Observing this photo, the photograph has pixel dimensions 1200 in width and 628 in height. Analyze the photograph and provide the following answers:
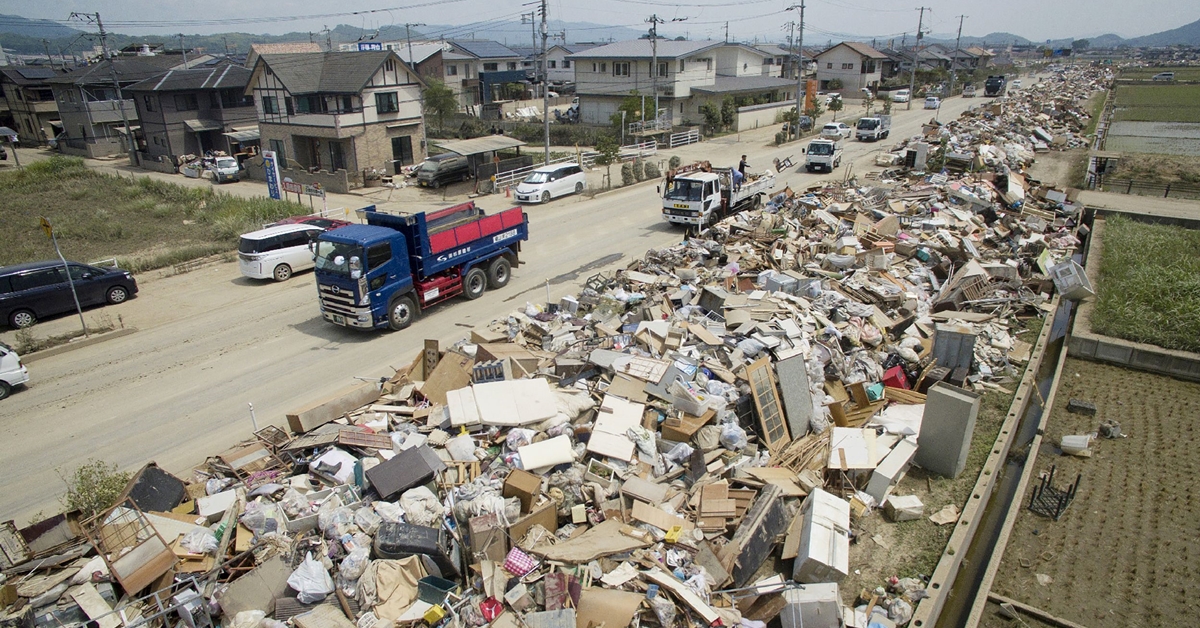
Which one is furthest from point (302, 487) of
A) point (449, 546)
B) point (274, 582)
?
point (449, 546)

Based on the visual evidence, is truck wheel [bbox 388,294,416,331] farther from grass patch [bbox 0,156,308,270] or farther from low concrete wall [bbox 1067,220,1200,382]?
low concrete wall [bbox 1067,220,1200,382]

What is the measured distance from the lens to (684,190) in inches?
862

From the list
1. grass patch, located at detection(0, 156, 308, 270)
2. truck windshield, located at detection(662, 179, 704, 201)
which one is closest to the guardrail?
truck windshield, located at detection(662, 179, 704, 201)

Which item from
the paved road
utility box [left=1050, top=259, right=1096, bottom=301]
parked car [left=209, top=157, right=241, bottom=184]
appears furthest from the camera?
parked car [left=209, top=157, right=241, bottom=184]

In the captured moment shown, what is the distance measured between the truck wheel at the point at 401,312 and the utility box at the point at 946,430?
10830 mm

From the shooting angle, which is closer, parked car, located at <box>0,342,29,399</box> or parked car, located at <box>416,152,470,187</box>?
parked car, located at <box>0,342,29,399</box>

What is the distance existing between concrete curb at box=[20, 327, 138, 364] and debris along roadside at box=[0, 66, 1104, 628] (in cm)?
738

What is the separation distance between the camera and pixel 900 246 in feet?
58.6

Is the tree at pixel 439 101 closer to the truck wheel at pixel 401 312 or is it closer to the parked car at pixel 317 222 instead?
the parked car at pixel 317 222

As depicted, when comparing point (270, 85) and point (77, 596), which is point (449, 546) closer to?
point (77, 596)

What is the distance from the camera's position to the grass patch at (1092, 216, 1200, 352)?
1377 centimetres

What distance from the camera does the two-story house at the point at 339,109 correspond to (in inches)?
1284

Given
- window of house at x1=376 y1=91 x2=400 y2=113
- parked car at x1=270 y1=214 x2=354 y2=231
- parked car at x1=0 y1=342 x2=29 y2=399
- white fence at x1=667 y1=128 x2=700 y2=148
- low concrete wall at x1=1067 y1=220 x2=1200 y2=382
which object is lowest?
low concrete wall at x1=1067 y1=220 x2=1200 y2=382

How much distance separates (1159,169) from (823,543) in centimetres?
3521
